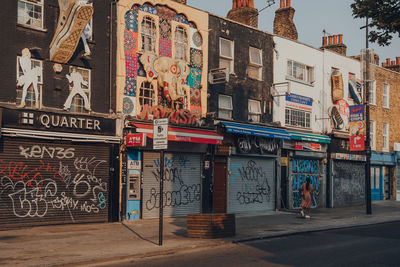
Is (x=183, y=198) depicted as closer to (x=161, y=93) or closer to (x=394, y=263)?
(x=161, y=93)

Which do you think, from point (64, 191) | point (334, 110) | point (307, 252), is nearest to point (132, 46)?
point (64, 191)

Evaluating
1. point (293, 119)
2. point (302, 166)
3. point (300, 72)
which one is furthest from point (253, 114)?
point (300, 72)

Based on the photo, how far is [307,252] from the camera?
478 inches

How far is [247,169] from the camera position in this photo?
2442 cm

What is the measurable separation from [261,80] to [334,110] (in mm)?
6982

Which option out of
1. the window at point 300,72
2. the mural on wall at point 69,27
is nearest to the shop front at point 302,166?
the window at point 300,72

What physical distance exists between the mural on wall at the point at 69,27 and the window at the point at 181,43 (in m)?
5.44

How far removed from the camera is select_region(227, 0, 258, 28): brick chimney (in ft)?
88.1

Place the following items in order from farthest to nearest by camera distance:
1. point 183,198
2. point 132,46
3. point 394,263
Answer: point 183,198 < point 132,46 < point 394,263

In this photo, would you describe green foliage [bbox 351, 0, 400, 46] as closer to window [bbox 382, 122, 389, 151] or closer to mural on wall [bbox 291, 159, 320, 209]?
mural on wall [bbox 291, 159, 320, 209]

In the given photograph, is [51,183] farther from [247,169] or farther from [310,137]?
[310,137]

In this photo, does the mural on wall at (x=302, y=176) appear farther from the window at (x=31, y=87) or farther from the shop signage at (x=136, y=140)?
the window at (x=31, y=87)

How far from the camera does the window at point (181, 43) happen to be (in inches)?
845

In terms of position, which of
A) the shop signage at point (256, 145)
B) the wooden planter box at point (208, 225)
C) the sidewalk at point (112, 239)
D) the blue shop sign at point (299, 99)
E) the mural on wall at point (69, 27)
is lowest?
the sidewalk at point (112, 239)
